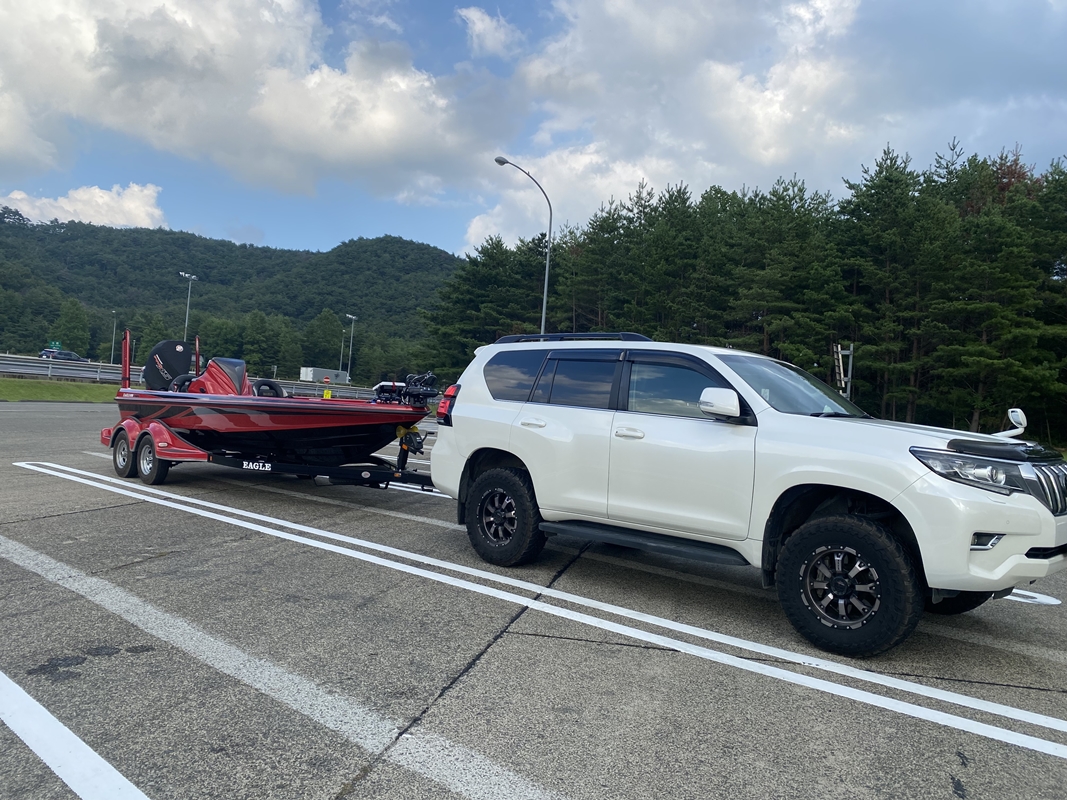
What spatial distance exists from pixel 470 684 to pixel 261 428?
5.47 metres

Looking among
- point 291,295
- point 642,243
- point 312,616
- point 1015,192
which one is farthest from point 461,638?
point 291,295

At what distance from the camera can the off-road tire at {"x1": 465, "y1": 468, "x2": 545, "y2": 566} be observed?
564 centimetres

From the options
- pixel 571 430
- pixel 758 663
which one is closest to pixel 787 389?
pixel 571 430

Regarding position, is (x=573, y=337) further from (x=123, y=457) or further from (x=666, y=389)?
(x=123, y=457)

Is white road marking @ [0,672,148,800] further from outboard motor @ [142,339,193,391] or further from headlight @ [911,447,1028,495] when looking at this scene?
outboard motor @ [142,339,193,391]

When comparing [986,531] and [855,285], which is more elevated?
[855,285]

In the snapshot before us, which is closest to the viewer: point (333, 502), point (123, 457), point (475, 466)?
point (475, 466)

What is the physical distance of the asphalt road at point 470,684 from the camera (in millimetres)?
2725

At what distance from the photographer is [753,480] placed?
4.43m

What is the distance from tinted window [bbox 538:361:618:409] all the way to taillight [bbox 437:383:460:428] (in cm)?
107

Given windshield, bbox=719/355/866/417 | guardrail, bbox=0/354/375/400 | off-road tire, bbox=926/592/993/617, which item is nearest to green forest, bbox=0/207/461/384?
guardrail, bbox=0/354/375/400

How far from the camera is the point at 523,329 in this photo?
45.0 meters

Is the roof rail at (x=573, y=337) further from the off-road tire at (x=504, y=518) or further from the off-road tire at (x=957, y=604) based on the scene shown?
the off-road tire at (x=957, y=604)

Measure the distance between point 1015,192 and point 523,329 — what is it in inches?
1049
